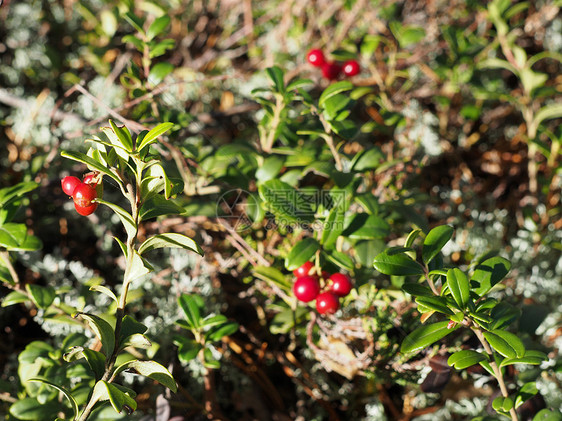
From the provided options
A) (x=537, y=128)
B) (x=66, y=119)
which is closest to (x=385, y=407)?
(x=537, y=128)

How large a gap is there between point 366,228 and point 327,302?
28cm

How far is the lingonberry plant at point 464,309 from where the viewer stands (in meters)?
1.29

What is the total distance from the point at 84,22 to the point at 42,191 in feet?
5.06

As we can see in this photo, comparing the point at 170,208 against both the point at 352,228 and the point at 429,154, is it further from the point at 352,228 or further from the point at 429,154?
the point at 429,154

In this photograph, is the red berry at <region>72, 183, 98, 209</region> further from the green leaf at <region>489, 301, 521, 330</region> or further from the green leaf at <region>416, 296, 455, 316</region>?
the green leaf at <region>489, 301, 521, 330</region>

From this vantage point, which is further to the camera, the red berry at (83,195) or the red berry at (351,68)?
the red berry at (351,68)

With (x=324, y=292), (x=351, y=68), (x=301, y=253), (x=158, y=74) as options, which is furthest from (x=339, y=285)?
(x=351, y=68)

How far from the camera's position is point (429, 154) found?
2.68m

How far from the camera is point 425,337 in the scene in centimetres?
137

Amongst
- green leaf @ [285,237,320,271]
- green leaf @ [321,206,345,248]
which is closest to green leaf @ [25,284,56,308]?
green leaf @ [285,237,320,271]

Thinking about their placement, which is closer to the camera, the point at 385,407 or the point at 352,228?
the point at 352,228

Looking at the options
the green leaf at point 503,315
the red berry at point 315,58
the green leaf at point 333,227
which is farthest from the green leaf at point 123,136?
the red berry at point 315,58

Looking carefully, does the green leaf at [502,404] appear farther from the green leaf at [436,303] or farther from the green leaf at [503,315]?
the green leaf at [436,303]

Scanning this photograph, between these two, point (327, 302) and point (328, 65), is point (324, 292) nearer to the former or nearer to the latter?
point (327, 302)
